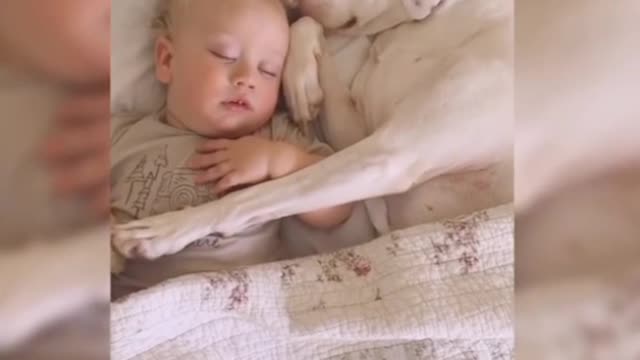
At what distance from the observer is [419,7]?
1.24 meters

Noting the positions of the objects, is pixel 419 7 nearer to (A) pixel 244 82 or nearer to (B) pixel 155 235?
(A) pixel 244 82

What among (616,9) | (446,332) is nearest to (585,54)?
(616,9)

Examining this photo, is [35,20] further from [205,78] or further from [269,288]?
[269,288]

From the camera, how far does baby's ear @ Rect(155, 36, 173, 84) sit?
119 cm

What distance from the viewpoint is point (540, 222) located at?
1.29 metres

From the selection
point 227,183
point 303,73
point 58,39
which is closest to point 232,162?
point 227,183

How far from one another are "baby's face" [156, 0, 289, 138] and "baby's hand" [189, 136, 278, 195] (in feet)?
0.05

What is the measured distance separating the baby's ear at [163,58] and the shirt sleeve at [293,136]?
134 millimetres

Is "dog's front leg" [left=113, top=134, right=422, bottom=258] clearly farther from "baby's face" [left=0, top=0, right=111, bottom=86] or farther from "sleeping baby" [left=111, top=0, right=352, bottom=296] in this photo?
"baby's face" [left=0, top=0, right=111, bottom=86]

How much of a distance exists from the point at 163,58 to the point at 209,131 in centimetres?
10

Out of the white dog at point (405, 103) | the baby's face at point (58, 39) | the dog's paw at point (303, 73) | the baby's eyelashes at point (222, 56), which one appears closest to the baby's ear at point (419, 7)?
the white dog at point (405, 103)

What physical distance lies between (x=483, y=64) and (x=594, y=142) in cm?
19

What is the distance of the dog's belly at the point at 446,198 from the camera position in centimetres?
122

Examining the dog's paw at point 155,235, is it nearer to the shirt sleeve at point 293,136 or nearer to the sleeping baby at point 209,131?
the sleeping baby at point 209,131
